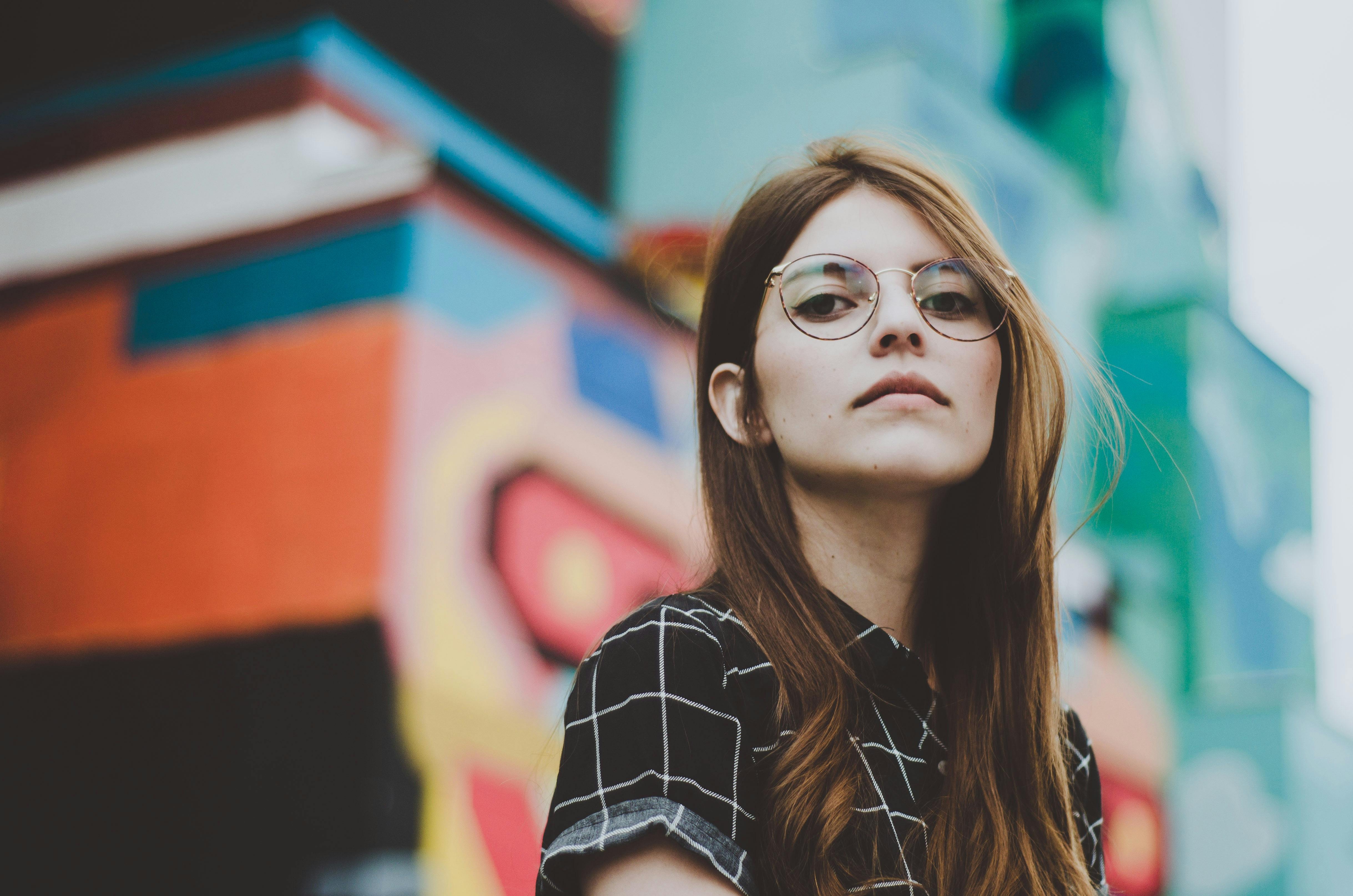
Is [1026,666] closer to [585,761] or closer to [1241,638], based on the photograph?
[585,761]

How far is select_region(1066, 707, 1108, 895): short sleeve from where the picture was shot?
1.45 m

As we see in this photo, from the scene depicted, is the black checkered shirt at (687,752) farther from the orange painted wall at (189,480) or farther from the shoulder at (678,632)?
the orange painted wall at (189,480)

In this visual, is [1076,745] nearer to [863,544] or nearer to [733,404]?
[863,544]

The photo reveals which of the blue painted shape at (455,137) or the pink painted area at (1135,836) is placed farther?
the pink painted area at (1135,836)

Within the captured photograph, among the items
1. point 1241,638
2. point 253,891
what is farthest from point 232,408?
point 1241,638

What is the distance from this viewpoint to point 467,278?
11.3 feet

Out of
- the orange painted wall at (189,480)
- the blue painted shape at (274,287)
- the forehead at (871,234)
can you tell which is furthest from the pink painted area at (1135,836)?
the forehead at (871,234)

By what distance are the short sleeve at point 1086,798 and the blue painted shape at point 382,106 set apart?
2.46 m

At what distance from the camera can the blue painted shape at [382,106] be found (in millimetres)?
3504

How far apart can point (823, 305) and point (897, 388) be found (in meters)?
0.12

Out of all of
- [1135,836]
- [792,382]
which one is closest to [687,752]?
[792,382]

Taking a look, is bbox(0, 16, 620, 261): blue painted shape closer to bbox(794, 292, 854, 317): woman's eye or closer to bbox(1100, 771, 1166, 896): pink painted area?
bbox(794, 292, 854, 317): woman's eye

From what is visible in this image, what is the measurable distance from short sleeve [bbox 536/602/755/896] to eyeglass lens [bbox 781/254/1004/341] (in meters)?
0.38

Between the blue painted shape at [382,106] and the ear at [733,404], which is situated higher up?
the blue painted shape at [382,106]
